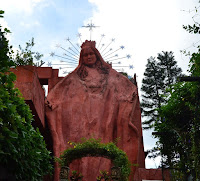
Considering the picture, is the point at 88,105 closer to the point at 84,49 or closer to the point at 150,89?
the point at 84,49

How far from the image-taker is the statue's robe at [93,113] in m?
12.4

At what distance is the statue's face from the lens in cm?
1467

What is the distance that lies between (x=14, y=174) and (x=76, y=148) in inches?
174

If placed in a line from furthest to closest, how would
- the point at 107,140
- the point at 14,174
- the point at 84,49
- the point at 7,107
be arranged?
the point at 84,49 < the point at 107,140 < the point at 14,174 < the point at 7,107

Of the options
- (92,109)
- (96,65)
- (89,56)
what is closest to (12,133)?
(92,109)

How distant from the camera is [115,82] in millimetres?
14320

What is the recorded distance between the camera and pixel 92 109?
44.8 feet

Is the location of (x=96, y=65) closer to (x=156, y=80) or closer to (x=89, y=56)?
(x=89, y=56)

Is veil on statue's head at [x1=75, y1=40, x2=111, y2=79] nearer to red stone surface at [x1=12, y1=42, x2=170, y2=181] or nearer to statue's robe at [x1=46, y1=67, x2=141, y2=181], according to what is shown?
red stone surface at [x1=12, y1=42, x2=170, y2=181]

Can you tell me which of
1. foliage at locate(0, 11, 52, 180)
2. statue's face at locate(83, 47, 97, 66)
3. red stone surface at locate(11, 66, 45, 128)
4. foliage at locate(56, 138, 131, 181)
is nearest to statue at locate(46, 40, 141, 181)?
statue's face at locate(83, 47, 97, 66)

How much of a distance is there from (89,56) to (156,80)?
10412 millimetres

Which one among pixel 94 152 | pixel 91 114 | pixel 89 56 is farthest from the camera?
pixel 89 56

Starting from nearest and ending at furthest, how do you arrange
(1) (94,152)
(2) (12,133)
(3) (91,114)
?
(2) (12,133), (1) (94,152), (3) (91,114)

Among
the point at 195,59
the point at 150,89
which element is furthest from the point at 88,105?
the point at 150,89
